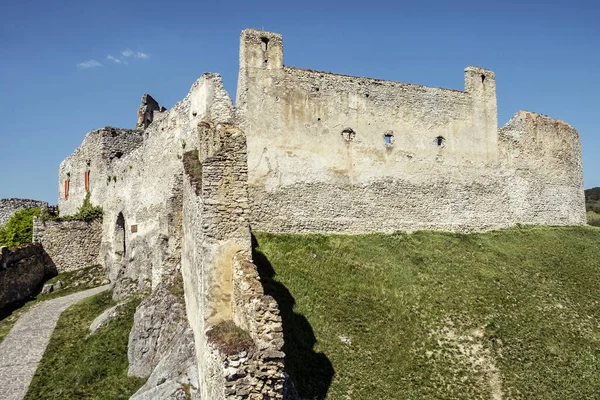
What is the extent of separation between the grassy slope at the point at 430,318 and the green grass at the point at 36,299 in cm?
1134

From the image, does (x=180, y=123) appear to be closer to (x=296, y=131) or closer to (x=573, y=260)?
(x=296, y=131)

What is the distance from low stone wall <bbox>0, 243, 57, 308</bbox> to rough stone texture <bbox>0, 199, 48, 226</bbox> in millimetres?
13133

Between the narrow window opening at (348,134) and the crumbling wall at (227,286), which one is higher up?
the narrow window opening at (348,134)

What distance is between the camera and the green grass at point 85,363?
16.4 m

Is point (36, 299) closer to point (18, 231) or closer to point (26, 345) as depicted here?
point (26, 345)

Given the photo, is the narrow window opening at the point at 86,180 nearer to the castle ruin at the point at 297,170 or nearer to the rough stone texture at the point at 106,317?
the castle ruin at the point at 297,170

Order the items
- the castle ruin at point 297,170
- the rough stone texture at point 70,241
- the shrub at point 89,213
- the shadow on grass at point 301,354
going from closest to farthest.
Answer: the castle ruin at point 297,170 < the shadow on grass at point 301,354 < the rough stone texture at point 70,241 < the shrub at point 89,213

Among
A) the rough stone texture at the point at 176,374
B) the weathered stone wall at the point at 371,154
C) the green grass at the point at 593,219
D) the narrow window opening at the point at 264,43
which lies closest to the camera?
the rough stone texture at the point at 176,374

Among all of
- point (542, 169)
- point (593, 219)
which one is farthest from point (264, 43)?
point (593, 219)

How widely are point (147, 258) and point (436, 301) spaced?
1204cm

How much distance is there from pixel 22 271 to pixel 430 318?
19089mm

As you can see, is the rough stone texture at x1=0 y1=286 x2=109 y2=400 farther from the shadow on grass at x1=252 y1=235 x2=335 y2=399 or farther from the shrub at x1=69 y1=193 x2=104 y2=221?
the shadow on grass at x1=252 y1=235 x2=335 y2=399

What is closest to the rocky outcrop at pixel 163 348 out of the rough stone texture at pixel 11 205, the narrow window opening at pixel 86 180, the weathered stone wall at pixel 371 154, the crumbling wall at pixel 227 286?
the crumbling wall at pixel 227 286

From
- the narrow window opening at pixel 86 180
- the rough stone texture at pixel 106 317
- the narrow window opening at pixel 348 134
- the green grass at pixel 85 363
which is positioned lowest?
the green grass at pixel 85 363
